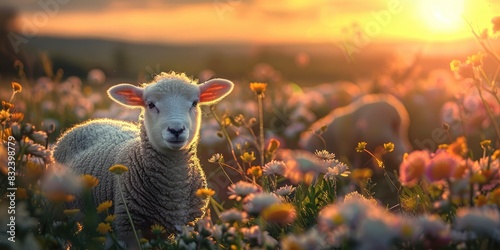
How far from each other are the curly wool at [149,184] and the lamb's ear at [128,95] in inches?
5.6

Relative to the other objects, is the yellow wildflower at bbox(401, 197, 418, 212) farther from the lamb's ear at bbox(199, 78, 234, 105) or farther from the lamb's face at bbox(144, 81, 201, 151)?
the lamb's ear at bbox(199, 78, 234, 105)

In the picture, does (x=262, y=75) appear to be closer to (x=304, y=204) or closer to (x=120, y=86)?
(x=120, y=86)

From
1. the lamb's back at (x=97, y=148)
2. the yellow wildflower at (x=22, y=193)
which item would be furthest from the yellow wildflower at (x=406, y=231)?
the lamb's back at (x=97, y=148)

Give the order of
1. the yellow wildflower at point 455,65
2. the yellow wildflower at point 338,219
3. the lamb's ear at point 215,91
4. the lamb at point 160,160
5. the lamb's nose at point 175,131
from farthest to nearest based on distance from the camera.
Answer: the lamb's ear at point 215,91 < the lamb at point 160,160 < the lamb's nose at point 175,131 < the yellow wildflower at point 455,65 < the yellow wildflower at point 338,219

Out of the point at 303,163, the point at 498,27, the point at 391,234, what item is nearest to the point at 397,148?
the point at 498,27

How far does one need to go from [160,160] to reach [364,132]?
12.7 ft

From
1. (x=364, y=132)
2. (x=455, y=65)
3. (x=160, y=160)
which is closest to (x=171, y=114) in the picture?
(x=160, y=160)

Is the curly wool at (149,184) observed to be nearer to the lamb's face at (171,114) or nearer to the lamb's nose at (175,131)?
the lamb's face at (171,114)

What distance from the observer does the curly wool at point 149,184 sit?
4141 mm

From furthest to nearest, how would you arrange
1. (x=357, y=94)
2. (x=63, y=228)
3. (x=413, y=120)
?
1. (x=357, y=94)
2. (x=413, y=120)
3. (x=63, y=228)

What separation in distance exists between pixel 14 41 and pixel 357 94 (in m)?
5.94

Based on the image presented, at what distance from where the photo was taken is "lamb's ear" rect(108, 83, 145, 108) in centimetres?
445

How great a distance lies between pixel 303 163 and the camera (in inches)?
102

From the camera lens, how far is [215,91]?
4648mm
